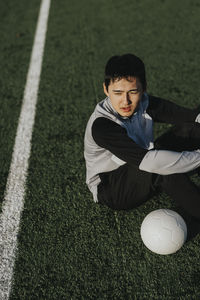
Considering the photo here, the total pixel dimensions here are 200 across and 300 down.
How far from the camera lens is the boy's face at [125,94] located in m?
2.36

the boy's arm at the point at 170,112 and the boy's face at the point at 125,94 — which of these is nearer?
the boy's face at the point at 125,94

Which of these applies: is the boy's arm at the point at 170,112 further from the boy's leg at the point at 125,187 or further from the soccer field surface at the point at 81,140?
the soccer field surface at the point at 81,140

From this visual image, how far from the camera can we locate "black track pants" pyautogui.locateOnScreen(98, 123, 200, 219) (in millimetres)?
2266

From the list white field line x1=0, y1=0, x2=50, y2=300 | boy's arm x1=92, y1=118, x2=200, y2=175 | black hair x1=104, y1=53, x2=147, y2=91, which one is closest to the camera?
boy's arm x1=92, y1=118, x2=200, y2=175

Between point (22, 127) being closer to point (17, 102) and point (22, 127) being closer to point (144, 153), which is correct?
point (17, 102)

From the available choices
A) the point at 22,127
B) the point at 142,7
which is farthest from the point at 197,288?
the point at 142,7

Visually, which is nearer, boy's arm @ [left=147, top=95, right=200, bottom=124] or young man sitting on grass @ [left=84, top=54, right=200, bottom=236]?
young man sitting on grass @ [left=84, top=54, right=200, bottom=236]

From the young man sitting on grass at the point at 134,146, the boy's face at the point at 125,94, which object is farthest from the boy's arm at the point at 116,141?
the boy's face at the point at 125,94

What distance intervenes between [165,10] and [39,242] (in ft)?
18.6

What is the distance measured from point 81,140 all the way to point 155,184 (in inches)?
58.1

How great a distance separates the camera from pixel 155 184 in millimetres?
2400

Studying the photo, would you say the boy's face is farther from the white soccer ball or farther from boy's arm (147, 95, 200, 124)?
the white soccer ball

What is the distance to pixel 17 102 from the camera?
14.1 ft

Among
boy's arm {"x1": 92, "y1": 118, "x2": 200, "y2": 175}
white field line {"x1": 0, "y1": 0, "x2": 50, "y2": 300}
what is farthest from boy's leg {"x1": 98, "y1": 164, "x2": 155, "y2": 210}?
white field line {"x1": 0, "y1": 0, "x2": 50, "y2": 300}
